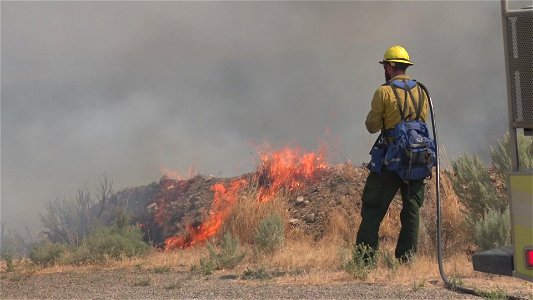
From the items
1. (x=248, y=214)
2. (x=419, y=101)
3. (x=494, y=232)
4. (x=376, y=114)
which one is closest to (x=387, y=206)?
(x=376, y=114)

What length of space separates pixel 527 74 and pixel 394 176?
234 centimetres

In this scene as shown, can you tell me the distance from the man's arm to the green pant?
0.44 meters

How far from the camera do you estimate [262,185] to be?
40.3 feet

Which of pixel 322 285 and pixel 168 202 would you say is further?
pixel 168 202

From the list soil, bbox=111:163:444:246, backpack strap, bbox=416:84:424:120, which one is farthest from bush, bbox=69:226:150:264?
backpack strap, bbox=416:84:424:120

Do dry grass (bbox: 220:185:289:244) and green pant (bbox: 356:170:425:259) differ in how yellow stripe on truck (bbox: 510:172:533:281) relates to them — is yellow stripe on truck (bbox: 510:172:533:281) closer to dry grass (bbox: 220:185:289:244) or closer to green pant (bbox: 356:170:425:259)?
green pant (bbox: 356:170:425:259)

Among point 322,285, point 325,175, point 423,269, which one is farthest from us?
point 325,175

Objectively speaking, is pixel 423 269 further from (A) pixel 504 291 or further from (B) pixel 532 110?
(B) pixel 532 110

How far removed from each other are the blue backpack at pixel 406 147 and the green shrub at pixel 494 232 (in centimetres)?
95

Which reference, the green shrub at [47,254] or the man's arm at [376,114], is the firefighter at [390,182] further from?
the green shrub at [47,254]

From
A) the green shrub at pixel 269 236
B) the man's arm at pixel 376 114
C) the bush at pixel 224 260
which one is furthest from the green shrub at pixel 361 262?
the green shrub at pixel 269 236

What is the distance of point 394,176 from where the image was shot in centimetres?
701

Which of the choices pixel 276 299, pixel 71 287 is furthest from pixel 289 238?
pixel 276 299

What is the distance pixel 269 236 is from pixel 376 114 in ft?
8.47
